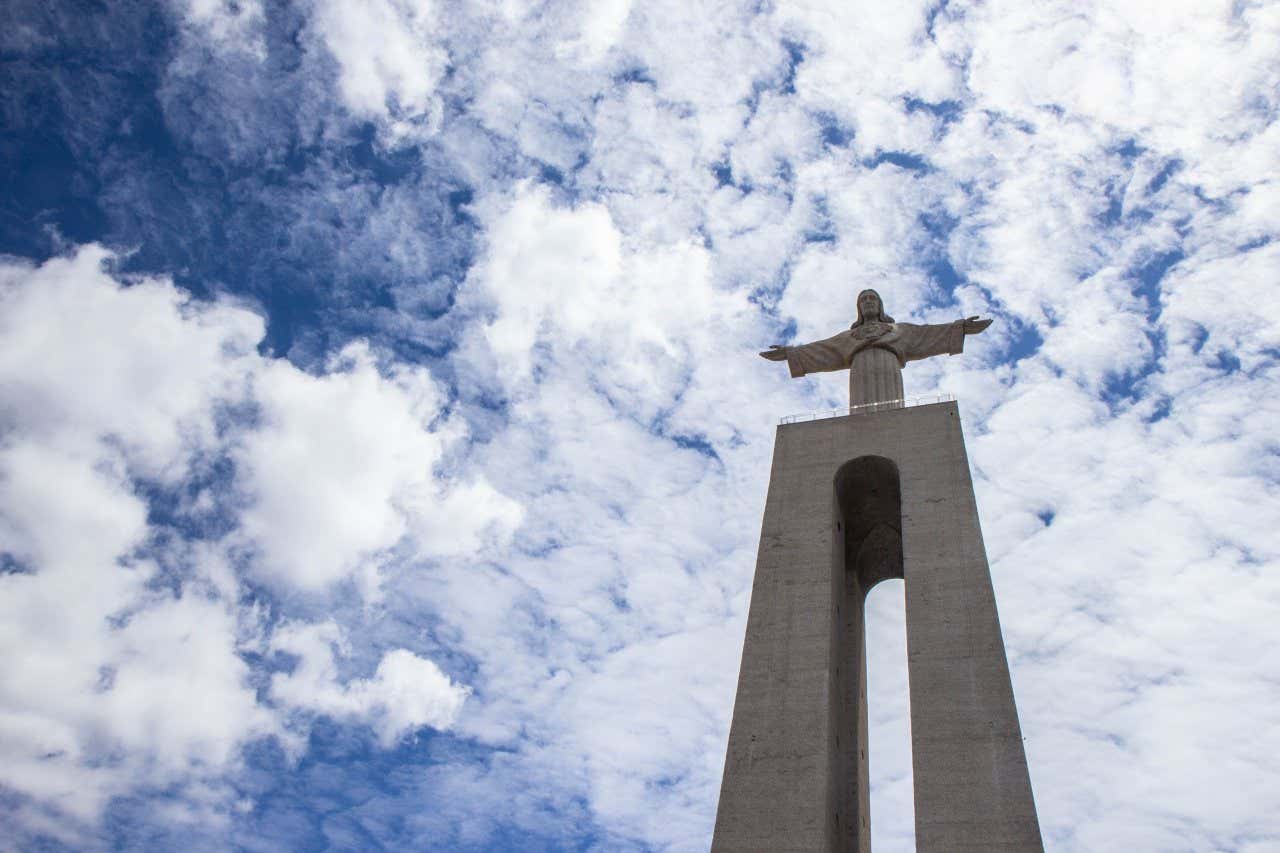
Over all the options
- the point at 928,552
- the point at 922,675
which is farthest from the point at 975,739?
the point at 928,552

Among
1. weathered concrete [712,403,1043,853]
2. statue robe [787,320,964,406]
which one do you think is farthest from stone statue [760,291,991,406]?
weathered concrete [712,403,1043,853]

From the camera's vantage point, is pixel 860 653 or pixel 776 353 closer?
pixel 860 653

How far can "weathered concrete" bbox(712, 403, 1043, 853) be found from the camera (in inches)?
576

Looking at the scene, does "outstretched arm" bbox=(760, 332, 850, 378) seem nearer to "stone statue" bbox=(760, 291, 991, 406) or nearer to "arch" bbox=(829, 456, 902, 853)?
"stone statue" bbox=(760, 291, 991, 406)

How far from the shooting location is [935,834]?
14.1 m

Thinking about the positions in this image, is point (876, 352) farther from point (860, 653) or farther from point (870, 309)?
point (860, 653)

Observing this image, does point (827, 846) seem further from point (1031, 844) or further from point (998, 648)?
point (998, 648)

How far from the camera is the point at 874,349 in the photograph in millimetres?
23344

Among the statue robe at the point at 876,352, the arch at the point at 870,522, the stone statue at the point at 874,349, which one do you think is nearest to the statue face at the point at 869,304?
the stone statue at the point at 874,349

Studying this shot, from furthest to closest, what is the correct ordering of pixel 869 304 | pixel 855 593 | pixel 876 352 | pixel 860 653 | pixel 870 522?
1. pixel 869 304
2. pixel 876 352
3. pixel 870 522
4. pixel 855 593
5. pixel 860 653

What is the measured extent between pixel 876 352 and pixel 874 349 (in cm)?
13

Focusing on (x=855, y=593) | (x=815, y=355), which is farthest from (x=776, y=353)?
(x=855, y=593)

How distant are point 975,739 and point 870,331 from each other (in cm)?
1103

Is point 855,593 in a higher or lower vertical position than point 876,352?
lower
